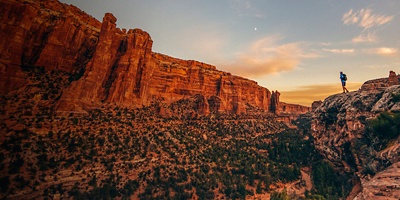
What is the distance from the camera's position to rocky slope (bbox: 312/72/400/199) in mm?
23773

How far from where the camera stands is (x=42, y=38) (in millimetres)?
Result: 46969

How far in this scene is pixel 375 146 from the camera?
26.8m

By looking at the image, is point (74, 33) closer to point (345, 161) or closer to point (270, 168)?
point (270, 168)

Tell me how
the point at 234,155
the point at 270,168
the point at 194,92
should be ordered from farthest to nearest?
1. the point at 194,92
2. the point at 234,155
3. the point at 270,168

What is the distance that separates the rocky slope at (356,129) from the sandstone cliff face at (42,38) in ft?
209

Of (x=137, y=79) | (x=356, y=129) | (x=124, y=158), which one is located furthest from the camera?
(x=137, y=79)

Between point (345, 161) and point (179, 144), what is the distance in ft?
131

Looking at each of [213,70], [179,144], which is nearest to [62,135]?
[179,144]

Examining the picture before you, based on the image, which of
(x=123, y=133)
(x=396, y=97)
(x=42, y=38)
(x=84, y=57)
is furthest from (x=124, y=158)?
(x=396, y=97)

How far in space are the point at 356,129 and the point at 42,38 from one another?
235 ft

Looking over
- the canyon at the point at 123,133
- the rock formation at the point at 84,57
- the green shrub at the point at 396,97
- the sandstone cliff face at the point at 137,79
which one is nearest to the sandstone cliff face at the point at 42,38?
the rock formation at the point at 84,57

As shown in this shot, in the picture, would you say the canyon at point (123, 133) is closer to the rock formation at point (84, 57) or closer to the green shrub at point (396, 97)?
the rock formation at point (84, 57)

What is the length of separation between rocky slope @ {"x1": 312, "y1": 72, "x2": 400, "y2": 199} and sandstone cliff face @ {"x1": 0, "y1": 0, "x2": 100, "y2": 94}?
209 feet

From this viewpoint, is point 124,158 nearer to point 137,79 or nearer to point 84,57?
point 137,79
